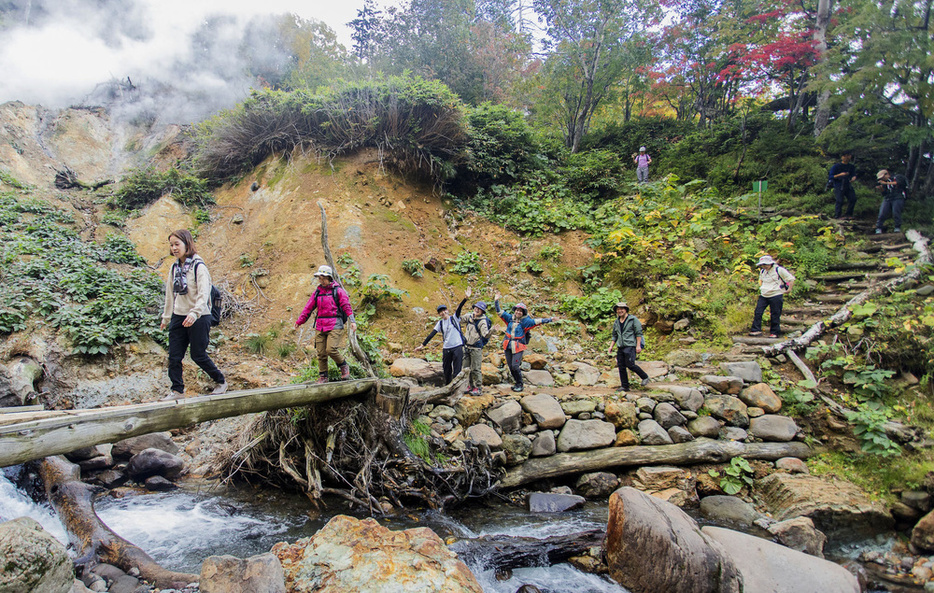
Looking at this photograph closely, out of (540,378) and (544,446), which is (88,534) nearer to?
(544,446)

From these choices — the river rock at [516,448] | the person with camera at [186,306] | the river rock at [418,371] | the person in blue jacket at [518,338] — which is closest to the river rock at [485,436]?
the river rock at [516,448]

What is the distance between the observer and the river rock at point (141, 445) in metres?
5.57

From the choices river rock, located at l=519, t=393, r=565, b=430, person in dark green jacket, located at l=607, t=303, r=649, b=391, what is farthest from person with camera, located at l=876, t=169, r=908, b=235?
river rock, located at l=519, t=393, r=565, b=430

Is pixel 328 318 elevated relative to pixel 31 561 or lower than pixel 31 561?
elevated

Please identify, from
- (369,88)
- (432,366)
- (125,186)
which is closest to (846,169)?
(432,366)

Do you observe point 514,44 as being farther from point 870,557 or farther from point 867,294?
point 870,557

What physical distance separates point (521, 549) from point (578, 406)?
2844 millimetres

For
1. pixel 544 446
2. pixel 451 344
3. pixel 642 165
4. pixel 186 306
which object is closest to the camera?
pixel 186 306

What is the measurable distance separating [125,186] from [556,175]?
517 inches

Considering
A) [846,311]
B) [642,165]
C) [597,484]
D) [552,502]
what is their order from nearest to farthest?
[552,502], [597,484], [846,311], [642,165]

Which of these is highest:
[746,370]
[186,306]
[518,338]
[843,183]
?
[843,183]

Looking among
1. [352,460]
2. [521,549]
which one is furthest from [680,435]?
[352,460]

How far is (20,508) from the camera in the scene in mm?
4148

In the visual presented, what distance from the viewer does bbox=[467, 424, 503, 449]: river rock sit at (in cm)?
605
